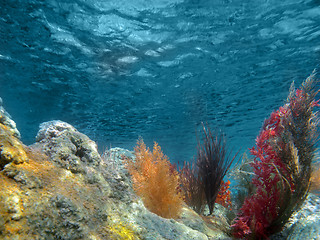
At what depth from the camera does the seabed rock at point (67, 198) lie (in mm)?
1734

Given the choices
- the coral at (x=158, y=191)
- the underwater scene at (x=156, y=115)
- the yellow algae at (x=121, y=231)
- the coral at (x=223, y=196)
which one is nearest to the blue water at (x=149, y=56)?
the underwater scene at (x=156, y=115)

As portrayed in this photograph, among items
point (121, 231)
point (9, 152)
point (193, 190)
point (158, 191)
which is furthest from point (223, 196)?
point (9, 152)

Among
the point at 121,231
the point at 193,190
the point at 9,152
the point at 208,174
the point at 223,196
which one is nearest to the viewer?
the point at 9,152

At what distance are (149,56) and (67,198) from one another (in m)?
10.7

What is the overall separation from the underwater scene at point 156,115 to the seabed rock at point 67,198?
0.01 metres

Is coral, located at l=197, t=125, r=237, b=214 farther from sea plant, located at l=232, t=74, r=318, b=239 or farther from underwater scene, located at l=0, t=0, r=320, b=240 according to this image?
sea plant, located at l=232, t=74, r=318, b=239

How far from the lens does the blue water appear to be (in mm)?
8766

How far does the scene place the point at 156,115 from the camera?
18969 millimetres

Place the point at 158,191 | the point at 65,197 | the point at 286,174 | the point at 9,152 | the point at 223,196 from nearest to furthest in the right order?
1. the point at 9,152
2. the point at 65,197
3. the point at 286,174
4. the point at 158,191
5. the point at 223,196

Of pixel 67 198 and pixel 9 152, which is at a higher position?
pixel 9 152

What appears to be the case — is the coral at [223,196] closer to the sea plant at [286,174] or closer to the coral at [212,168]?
the coral at [212,168]

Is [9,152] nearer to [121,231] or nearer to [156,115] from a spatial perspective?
[121,231]

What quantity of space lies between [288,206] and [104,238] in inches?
135

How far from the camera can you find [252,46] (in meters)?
11.0
